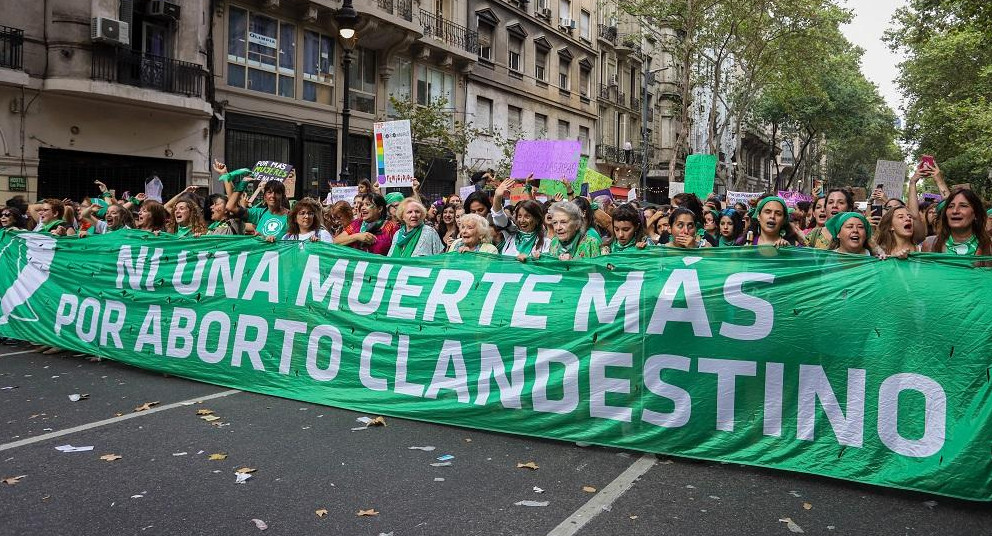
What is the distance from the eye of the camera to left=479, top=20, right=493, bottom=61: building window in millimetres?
30547

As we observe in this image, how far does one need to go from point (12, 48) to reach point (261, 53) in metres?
6.17

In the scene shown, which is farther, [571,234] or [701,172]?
[701,172]

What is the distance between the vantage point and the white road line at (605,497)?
3.80 m

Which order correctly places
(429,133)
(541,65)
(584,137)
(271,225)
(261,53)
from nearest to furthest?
1. (271,225)
2. (261,53)
3. (429,133)
4. (541,65)
5. (584,137)

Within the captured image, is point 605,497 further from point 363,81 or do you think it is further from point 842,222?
point 363,81

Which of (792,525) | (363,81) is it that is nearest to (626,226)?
(792,525)

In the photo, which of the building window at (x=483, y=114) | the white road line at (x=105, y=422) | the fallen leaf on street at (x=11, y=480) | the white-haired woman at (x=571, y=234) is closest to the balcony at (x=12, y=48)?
the white road line at (x=105, y=422)

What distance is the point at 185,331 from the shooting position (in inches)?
279

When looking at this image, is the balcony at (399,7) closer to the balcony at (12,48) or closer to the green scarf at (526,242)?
the balcony at (12,48)

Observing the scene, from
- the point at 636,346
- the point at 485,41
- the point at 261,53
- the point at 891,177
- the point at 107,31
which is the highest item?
the point at 485,41

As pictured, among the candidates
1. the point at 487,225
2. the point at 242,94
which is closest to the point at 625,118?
the point at 242,94

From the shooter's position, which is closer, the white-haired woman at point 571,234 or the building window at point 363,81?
the white-haired woman at point 571,234

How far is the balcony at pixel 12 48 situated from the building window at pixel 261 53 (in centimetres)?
489

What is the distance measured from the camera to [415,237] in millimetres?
6988
